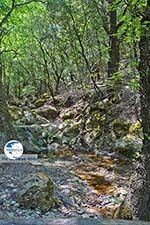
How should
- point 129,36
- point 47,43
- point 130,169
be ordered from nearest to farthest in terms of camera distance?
point 129,36, point 130,169, point 47,43

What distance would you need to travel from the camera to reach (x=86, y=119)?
696 inches

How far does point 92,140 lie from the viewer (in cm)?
1570

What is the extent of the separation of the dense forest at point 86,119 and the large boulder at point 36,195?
0.06 feet

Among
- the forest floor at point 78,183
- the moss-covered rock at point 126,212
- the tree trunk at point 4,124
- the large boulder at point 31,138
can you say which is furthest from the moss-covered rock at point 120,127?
the moss-covered rock at point 126,212

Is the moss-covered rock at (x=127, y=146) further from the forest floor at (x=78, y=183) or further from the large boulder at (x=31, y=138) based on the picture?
the large boulder at (x=31, y=138)

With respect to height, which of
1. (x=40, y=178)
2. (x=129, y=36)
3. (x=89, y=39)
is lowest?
(x=40, y=178)

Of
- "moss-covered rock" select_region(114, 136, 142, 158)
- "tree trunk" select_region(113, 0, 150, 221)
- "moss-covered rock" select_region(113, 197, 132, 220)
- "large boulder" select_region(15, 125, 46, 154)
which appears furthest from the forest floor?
"tree trunk" select_region(113, 0, 150, 221)

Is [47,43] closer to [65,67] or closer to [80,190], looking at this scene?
[65,67]

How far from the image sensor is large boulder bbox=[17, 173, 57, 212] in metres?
7.25

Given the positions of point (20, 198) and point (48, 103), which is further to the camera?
point (48, 103)

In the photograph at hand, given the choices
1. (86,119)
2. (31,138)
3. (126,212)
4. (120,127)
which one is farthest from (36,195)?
(86,119)

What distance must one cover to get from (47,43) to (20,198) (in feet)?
Result: 69.2

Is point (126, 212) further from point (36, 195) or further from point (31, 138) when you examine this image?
point (31, 138)

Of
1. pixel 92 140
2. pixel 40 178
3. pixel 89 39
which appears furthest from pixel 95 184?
pixel 89 39
